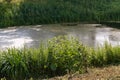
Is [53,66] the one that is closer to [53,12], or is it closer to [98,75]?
[98,75]

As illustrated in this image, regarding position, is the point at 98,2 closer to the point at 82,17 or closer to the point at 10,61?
the point at 82,17

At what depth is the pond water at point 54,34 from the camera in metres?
17.5

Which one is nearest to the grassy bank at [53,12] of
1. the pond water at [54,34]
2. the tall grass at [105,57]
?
the pond water at [54,34]

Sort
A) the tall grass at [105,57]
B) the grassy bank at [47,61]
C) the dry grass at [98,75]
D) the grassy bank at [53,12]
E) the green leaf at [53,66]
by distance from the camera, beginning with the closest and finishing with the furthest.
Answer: the dry grass at [98,75] < the grassy bank at [47,61] < the green leaf at [53,66] < the tall grass at [105,57] < the grassy bank at [53,12]

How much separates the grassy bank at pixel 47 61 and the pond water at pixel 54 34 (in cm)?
660

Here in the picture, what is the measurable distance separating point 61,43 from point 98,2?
19.3 m

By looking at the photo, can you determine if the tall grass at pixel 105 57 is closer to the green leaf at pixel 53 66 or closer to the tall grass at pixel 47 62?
the tall grass at pixel 47 62

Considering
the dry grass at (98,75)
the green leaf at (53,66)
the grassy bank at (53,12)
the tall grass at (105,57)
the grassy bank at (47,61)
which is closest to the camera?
the dry grass at (98,75)

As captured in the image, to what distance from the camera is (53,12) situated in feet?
82.8

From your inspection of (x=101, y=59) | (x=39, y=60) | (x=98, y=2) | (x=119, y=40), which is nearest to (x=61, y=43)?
(x=39, y=60)

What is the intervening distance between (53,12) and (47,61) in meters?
15.9

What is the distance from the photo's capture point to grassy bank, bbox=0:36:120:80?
9.36 meters

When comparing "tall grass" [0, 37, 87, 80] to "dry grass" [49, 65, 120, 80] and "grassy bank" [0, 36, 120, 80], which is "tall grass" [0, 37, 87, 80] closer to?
"grassy bank" [0, 36, 120, 80]

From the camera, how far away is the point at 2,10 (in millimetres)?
24344
